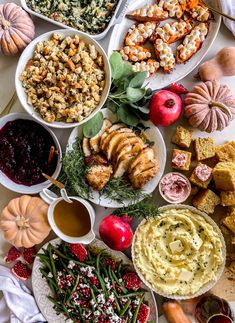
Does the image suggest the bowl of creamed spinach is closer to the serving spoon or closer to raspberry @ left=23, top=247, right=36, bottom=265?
the serving spoon

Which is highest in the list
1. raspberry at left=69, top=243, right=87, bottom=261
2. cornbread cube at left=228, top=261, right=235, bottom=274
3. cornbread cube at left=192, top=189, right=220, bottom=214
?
cornbread cube at left=192, top=189, right=220, bottom=214

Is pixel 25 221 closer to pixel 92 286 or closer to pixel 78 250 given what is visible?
pixel 78 250

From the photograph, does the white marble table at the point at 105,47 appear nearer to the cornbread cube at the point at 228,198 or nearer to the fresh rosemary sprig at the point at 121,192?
the fresh rosemary sprig at the point at 121,192

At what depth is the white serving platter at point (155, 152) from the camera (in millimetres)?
1995

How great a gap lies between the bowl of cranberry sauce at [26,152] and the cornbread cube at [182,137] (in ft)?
1.75

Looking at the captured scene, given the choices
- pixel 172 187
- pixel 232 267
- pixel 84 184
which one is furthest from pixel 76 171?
pixel 232 267

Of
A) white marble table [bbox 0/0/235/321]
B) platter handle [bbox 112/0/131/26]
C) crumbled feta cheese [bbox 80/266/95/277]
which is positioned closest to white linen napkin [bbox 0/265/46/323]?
white marble table [bbox 0/0/235/321]

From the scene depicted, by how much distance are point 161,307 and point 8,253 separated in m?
0.78

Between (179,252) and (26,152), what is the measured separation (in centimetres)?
83

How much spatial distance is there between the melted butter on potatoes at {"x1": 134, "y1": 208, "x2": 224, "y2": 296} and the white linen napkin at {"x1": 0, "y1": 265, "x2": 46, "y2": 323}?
21.8 inches

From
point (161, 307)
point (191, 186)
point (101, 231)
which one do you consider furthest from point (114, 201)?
point (161, 307)

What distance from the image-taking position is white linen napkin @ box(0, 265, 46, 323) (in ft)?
6.86

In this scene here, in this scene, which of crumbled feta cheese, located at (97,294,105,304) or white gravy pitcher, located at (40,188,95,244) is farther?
crumbled feta cheese, located at (97,294,105,304)

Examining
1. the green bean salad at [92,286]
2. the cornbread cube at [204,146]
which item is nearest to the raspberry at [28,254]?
the green bean salad at [92,286]
